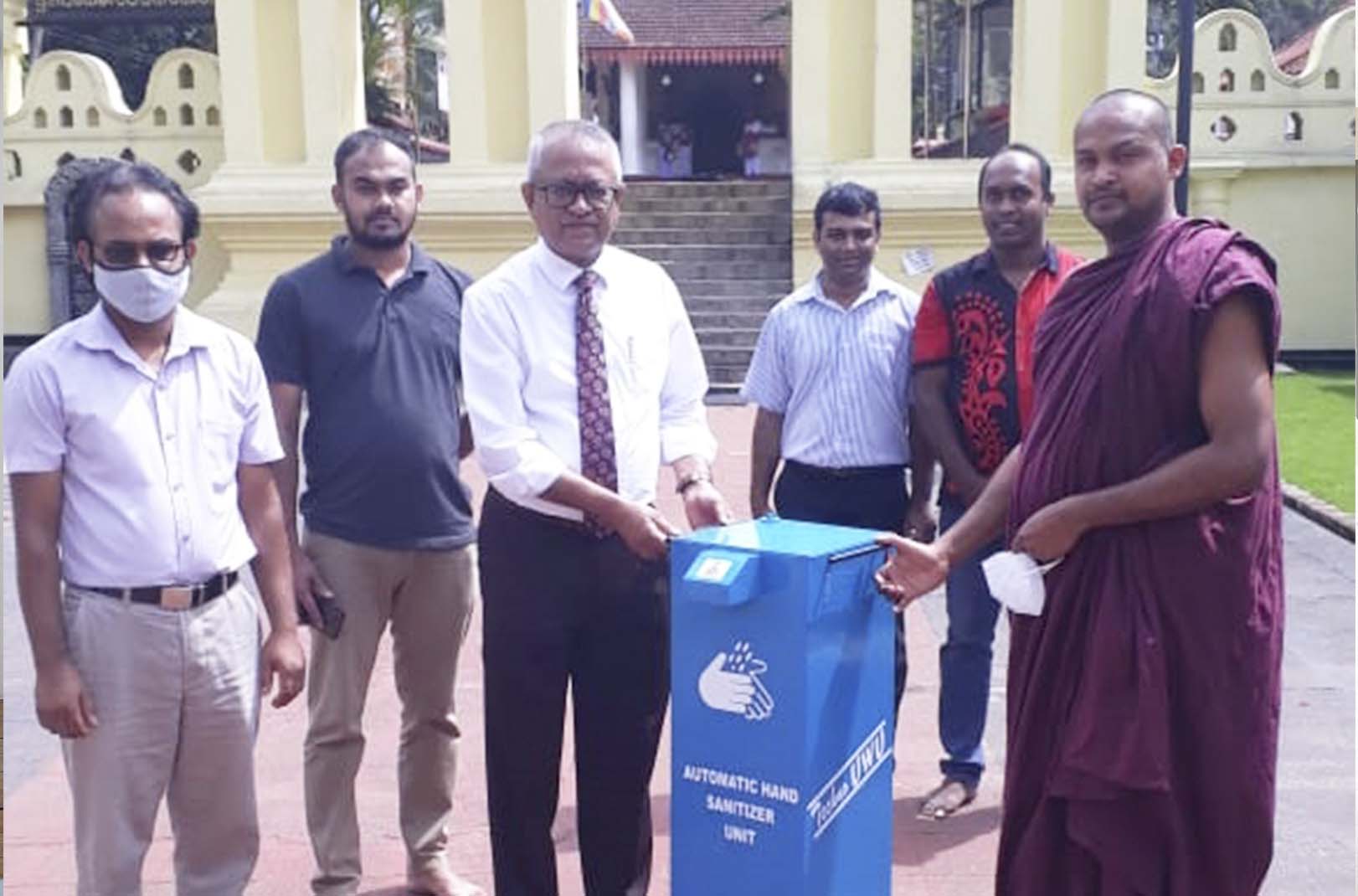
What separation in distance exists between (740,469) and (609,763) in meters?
6.71

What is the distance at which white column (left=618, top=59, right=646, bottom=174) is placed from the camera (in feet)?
90.1

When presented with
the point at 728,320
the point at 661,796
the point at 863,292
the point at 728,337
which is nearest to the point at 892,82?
the point at 728,320

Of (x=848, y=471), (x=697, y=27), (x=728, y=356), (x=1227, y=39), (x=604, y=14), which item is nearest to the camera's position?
(x=848, y=471)

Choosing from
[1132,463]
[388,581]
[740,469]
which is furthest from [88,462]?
[740,469]

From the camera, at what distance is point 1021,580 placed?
2.81m

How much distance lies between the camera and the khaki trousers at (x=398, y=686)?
3678 mm

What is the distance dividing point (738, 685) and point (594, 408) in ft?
2.43

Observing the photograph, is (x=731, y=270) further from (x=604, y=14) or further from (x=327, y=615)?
(x=327, y=615)

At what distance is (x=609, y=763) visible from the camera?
3359 mm

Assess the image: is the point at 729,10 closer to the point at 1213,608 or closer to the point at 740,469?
the point at 740,469

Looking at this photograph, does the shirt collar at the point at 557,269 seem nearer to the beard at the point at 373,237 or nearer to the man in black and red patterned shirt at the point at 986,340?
the beard at the point at 373,237

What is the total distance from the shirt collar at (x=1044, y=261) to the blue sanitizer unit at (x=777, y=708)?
4.77 feet

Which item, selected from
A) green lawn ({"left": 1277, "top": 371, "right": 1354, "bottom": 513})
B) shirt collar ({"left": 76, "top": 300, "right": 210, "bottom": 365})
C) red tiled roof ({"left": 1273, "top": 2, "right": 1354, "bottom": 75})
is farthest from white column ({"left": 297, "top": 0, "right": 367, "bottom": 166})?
red tiled roof ({"left": 1273, "top": 2, "right": 1354, "bottom": 75})

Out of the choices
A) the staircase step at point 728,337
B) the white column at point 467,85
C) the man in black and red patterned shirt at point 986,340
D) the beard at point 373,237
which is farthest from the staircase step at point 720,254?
the beard at point 373,237
